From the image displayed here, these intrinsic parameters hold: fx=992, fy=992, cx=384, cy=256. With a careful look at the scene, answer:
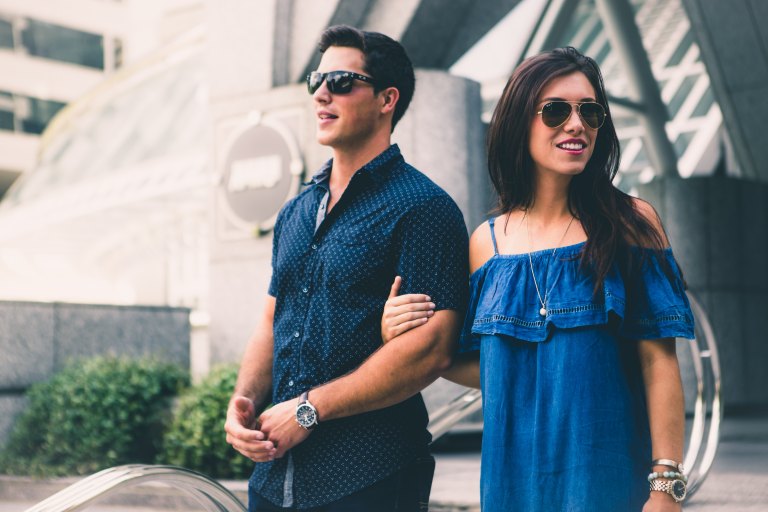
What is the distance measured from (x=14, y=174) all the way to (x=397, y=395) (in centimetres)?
5136

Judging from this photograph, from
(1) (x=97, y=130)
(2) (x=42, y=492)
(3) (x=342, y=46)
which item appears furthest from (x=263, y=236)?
(1) (x=97, y=130)

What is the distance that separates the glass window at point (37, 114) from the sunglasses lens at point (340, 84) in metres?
51.1

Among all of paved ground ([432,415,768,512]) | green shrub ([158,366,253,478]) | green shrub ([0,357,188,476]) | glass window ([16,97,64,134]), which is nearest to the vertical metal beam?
paved ground ([432,415,768,512])

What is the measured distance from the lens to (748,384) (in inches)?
554

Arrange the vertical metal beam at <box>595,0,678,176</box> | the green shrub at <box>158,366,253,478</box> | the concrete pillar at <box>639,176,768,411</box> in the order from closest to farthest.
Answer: the green shrub at <box>158,366,253,478</box> < the concrete pillar at <box>639,176,768,411</box> < the vertical metal beam at <box>595,0,678,176</box>

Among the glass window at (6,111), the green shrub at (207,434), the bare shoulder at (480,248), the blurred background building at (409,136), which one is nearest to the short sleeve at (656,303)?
the bare shoulder at (480,248)

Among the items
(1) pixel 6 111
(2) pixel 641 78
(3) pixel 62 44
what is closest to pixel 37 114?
(1) pixel 6 111

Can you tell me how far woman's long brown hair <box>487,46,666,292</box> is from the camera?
224cm

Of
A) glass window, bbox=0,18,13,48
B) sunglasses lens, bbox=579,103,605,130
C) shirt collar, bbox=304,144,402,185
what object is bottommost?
shirt collar, bbox=304,144,402,185

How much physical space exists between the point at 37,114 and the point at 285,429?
2074 inches

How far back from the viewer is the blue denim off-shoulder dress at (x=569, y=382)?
6.94ft

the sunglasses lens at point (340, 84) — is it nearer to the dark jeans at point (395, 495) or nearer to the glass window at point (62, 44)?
the dark jeans at point (395, 495)

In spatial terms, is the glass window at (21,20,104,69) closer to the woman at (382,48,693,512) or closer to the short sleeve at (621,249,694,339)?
the woman at (382,48,693,512)

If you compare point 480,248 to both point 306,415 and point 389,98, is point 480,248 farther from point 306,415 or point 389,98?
point 306,415
